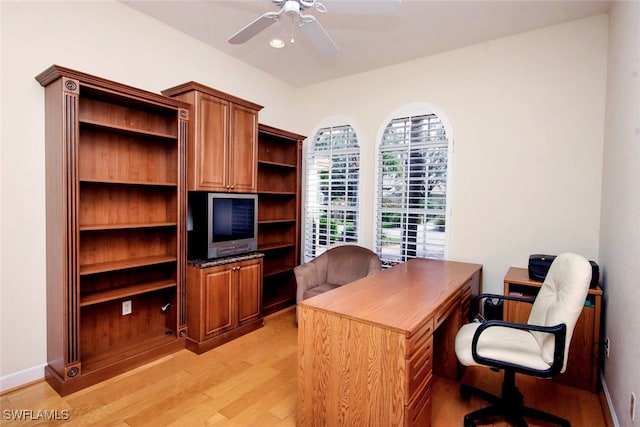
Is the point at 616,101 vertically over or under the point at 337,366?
over

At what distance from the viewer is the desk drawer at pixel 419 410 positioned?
161 cm

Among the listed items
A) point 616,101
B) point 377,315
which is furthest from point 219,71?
point 616,101

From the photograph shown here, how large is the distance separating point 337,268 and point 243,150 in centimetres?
170

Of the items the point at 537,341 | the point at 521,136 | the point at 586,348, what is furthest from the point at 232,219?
the point at 586,348

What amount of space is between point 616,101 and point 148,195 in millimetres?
3880

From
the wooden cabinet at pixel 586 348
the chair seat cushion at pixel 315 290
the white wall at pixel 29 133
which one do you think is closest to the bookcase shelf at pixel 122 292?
the white wall at pixel 29 133

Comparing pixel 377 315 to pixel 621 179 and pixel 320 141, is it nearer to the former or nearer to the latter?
pixel 621 179

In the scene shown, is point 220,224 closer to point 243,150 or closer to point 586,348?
point 243,150

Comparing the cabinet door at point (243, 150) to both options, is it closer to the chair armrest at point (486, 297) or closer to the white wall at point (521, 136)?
the white wall at point (521, 136)

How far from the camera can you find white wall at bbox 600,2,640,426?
174 centimetres

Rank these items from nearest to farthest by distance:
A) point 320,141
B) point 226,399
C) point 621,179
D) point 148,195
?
point 621,179 → point 226,399 → point 148,195 → point 320,141

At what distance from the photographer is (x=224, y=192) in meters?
3.22

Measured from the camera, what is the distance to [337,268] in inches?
152

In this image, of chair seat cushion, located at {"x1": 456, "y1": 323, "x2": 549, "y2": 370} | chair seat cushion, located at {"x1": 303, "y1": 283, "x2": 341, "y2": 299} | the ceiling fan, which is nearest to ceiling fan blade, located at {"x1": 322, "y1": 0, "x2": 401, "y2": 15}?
the ceiling fan
